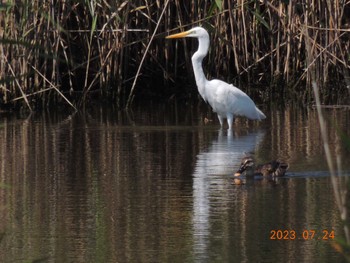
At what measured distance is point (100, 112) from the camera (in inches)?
437

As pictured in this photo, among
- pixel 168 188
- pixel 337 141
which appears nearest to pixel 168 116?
pixel 337 141

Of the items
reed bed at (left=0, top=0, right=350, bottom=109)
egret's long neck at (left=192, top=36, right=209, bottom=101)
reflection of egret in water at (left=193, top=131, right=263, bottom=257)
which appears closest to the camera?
reflection of egret in water at (left=193, top=131, right=263, bottom=257)

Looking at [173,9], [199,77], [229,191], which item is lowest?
[229,191]

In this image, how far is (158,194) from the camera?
638 cm

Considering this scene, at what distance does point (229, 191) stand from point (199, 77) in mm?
3972

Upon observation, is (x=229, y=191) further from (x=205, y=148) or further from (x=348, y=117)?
(x=348, y=117)

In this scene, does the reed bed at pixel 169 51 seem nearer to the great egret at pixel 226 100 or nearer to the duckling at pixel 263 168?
the great egret at pixel 226 100

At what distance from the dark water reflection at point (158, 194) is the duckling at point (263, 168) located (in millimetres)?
98

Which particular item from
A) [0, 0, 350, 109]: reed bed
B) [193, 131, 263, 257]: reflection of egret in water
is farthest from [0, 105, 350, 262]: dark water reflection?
[0, 0, 350, 109]: reed bed

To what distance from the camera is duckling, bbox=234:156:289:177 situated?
6750 mm

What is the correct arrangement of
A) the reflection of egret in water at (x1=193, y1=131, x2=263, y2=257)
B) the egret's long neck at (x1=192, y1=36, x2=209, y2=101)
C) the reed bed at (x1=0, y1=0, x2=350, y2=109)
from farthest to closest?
the reed bed at (x1=0, y1=0, x2=350, y2=109), the egret's long neck at (x1=192, y1=36, x2=209, y2=101), the reflection of egret in water at (x1=193, y1=131, x2=263, y2=257)

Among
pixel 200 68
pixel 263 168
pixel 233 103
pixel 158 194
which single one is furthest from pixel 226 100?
pixel 158 194

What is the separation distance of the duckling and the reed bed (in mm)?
3863

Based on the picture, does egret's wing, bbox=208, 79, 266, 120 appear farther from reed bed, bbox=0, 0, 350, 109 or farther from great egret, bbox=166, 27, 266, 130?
reed bed, bbox=0, 0, 350, 109
